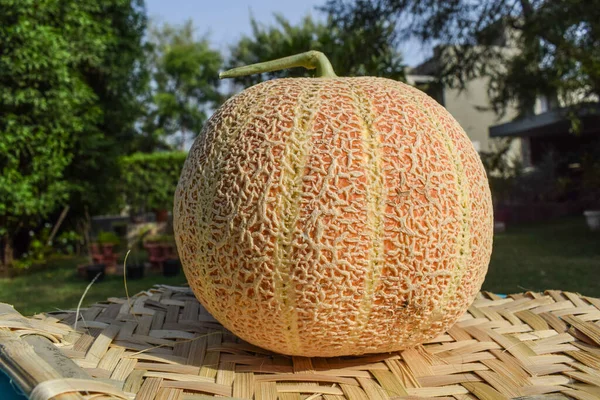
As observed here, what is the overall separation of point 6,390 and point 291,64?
5.21 feet

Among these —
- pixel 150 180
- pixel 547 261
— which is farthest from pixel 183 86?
pixel 547 261

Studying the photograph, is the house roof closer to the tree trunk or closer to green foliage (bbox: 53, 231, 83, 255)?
green foliage (bbox: 53, 231, 83, 255)

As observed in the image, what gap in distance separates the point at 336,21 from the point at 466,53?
284 cm

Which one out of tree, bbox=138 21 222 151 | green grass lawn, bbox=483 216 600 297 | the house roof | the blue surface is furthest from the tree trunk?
tree, bbox=138 21 222 151

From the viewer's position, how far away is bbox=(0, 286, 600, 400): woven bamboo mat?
66.6 inches

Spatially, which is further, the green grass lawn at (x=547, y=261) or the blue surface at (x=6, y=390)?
the green grass lawn at (x=547, y=261)

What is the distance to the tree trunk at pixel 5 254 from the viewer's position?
848cm

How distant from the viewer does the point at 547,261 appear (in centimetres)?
763

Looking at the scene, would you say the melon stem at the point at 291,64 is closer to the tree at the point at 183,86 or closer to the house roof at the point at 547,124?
the house roof at the point at 547,124

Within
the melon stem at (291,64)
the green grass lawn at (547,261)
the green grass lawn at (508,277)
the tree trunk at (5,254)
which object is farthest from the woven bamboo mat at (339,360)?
the tree trunk at (5,254)

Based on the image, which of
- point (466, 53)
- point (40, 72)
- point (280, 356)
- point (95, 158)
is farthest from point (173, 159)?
point (280, 356)

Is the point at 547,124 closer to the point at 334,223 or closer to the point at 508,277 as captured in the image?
the point at 508,277

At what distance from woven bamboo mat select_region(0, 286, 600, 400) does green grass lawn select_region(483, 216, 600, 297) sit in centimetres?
189

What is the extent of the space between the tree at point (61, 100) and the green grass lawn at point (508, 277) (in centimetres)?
120
